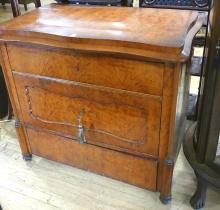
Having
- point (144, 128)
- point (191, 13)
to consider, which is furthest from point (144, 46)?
point (191, 13)

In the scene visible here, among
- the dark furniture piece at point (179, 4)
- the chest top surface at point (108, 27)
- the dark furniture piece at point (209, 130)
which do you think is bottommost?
the dark furniture piece at point (209, 130)

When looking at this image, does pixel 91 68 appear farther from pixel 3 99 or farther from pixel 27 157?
pixel 3 99

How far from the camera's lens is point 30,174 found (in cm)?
138

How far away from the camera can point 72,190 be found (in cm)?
129

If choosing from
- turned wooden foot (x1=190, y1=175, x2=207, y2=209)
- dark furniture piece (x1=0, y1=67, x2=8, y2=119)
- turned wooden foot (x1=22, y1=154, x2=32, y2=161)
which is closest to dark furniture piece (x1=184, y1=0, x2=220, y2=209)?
turned wooden foot (x1=190, y1=175, x2=207, y2=209)

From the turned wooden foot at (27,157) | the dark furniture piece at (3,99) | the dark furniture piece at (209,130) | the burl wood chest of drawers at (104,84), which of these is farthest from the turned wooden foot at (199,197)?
the dark furniture piece at (3,99)

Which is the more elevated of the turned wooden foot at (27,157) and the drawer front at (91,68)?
the drawer front at (91,68)

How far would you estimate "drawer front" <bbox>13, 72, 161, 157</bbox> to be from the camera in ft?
3.29

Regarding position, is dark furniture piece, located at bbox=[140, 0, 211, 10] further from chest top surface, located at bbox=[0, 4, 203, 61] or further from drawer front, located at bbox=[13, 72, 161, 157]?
drawer front, located at bbox=[13, 72, 161, 157]

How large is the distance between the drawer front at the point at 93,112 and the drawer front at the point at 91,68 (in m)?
0.03

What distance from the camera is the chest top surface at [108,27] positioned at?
888 mm

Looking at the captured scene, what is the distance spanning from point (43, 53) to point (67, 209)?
66 centimetres

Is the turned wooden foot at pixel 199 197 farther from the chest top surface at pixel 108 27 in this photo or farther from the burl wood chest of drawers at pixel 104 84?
the chest top surface at pixel 108 27

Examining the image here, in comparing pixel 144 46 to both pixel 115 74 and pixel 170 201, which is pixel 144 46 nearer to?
pixel 115 74
